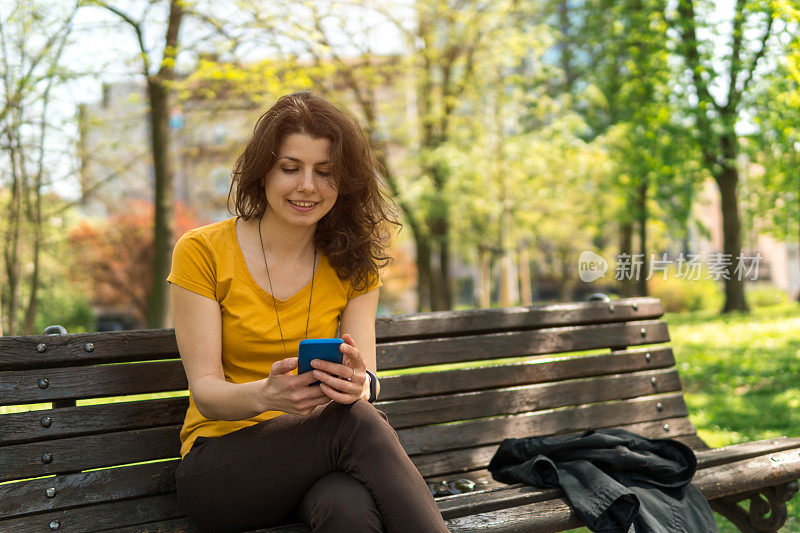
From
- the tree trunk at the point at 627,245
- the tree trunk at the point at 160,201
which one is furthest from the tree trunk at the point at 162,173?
the tree trunk at the point at 627,245

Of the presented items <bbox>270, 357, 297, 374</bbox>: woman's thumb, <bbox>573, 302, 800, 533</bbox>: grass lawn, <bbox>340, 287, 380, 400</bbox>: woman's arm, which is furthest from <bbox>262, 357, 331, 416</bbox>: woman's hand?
<bbox>573, 302, 800, 533</bbox>: grass lawn

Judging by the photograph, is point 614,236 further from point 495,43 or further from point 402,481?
point 402,481

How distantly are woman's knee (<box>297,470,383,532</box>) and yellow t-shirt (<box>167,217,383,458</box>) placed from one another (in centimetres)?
39

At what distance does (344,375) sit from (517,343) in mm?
1439

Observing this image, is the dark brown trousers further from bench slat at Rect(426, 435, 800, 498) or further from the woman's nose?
bench slat at Rect(426, 435, 800, 498)

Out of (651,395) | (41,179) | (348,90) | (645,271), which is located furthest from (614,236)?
(651,395)

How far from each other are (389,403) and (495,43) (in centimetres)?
1701

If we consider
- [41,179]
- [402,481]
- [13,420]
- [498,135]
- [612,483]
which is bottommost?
[612,483]

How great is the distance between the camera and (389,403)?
318 cm

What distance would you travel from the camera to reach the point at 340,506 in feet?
7.14

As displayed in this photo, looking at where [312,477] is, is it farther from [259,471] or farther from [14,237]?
[14,237]

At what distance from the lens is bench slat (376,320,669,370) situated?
3.24m

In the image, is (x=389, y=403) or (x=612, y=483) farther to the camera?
(x=389, y=403)

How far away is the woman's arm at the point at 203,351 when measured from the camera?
93.5 inches
